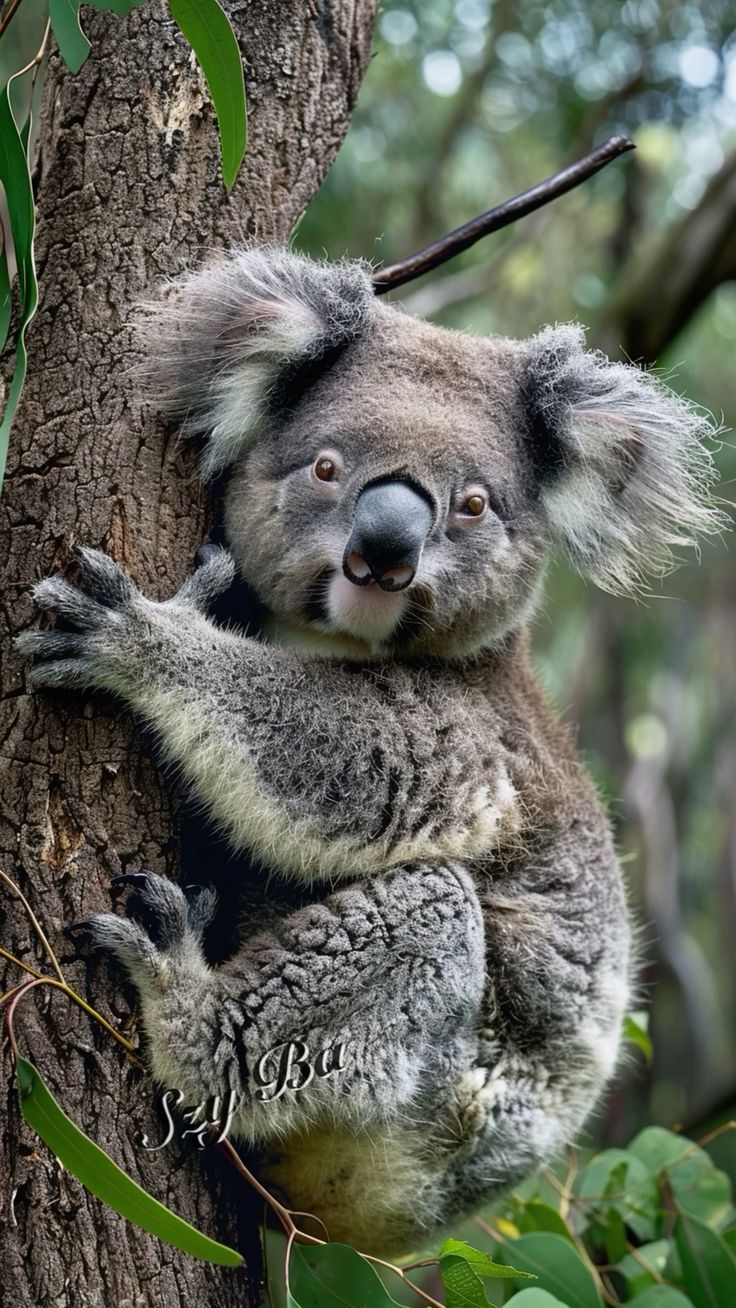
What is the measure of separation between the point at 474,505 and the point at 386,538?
35 centimetres

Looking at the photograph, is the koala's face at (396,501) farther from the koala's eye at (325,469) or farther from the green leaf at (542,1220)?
the green leaf at (542,1220)

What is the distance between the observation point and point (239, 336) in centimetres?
255

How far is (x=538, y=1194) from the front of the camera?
11.3 feet

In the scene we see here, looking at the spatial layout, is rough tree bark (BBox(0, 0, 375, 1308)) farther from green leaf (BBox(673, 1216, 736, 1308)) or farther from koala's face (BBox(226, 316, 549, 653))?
green leaf (BBox(673, 1216, 736, 1308))

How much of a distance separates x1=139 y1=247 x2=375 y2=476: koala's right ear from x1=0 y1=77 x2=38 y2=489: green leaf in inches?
16.4

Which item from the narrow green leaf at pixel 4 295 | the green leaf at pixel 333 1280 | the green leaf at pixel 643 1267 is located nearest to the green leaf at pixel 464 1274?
the green leaf at pixel 333 1280

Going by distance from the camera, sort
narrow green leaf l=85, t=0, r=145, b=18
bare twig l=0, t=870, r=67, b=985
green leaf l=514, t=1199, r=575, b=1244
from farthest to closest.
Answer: green leaf l=514, t=1199, r=575, b=1244 < narrow green leaf l=85, t=0, r=145, b=18 < bare twig l=0, t=870, r=67, b=985

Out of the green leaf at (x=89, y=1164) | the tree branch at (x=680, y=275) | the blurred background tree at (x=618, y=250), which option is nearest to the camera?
the green leaf at (x=89, y=1164)

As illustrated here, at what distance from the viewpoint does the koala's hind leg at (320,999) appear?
87.3 inches

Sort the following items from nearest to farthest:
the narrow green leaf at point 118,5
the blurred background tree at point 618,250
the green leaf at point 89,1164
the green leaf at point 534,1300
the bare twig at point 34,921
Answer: the green leaf at point 89,1164 < the bare twig at point 34,921 < the narrow green leaf at point 118,5 < the green leaf at point 534,1300 < the blurred background tree at point 618,250

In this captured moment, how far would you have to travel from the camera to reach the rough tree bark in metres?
2.01

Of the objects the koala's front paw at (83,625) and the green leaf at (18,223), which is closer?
the green leaf at (18,223)

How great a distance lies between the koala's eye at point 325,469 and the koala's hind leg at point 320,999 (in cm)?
80

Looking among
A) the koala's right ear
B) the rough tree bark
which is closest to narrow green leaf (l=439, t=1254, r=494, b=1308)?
the rough tree bark
